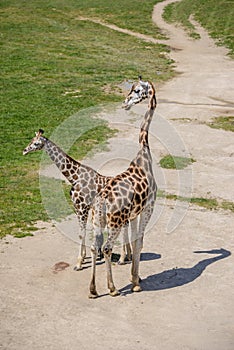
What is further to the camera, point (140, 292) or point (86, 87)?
point (86, 87)

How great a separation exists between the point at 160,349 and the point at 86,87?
75.5 feet

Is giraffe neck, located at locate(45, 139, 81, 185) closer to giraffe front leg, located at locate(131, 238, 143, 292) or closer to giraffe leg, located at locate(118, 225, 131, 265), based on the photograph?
giraffe leg, located at locate(118, 225, 131, 265)

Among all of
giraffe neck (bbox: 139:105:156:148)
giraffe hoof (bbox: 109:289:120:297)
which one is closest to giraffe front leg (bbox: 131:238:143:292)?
giraffe hoof (bbox: 109:289:120:297)

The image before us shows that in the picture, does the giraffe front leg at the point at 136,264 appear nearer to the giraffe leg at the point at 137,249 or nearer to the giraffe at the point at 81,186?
the giraffe leg at the point at 137,249

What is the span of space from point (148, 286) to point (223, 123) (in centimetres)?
1446

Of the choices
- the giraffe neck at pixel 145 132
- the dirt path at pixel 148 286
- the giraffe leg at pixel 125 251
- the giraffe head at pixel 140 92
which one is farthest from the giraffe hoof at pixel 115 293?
the giraffe head at pixel 140 92

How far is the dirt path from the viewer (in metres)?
14.2

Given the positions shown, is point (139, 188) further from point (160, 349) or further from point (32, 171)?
point (32, 171)

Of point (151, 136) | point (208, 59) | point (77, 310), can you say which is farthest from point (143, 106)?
point (77, 310)

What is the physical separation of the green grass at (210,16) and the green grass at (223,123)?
15.1 m

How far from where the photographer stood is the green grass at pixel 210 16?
49.3 metres

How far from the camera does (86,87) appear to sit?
116ft

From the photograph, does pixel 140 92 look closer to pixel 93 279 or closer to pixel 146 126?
pixel 146 126

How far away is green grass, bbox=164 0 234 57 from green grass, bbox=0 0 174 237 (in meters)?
2.34
